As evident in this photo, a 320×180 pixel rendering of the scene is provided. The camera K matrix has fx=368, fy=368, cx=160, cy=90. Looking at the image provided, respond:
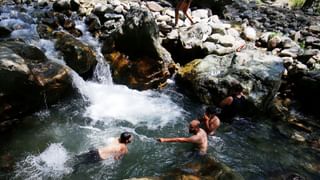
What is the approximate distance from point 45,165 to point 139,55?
5043 mm

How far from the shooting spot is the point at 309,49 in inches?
514

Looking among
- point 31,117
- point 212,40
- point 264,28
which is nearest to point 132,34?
point 212,40

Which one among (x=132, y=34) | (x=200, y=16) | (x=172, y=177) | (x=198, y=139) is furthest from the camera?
(x=200, y=16)

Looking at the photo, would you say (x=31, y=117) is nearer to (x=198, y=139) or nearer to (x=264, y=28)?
(x=198, y=139)

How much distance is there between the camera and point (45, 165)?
23.2 ft

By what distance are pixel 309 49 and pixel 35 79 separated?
31.0ft

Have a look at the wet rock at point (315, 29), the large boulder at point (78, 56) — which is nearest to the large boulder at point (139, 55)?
the large boulder at point (78, 56)

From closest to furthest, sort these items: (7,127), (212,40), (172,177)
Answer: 1. (172,177)
2. (7,127)
3. (212,40)

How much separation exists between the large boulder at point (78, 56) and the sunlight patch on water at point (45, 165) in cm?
322

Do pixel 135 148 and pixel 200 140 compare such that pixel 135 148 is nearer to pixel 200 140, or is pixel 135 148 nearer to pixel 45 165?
pixel 200 140

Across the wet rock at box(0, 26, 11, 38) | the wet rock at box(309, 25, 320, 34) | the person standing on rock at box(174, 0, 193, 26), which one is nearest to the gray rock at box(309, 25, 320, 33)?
the wet rock at box(309, 25, 320, 34)

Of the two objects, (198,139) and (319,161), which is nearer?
(198,139)

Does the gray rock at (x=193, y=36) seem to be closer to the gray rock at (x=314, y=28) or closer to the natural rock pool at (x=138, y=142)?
the natural rock pool at (x=138, y=142)

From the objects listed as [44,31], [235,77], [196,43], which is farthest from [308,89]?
[44,31]
